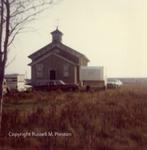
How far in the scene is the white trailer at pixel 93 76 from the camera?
4666 cm

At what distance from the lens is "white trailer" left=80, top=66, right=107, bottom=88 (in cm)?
4666

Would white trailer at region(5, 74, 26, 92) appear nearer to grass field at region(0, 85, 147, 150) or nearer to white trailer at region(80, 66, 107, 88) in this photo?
white trailer at region(80, 66, 107, 88)

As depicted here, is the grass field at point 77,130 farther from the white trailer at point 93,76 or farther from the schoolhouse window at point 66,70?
the schoolhouse window at point 66,70

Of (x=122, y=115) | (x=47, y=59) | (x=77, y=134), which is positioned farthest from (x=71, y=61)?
(x=77, y=134)

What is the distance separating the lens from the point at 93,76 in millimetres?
46938

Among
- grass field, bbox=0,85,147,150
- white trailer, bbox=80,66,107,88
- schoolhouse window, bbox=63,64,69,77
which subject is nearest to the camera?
grass field, bbox=0,85,147,150

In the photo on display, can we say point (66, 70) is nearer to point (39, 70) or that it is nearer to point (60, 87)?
point (39, 70)

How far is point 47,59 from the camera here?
1887 inches

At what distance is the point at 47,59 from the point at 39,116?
33227 mm

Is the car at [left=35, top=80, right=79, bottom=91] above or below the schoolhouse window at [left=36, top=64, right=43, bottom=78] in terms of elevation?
below

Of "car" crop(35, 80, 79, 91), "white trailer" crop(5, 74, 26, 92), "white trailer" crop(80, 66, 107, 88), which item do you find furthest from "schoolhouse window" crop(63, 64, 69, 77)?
"car" crop(35, 80, 79, 91)

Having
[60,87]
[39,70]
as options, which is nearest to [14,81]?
[39,70]

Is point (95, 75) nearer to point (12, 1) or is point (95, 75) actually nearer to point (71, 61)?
point (71, 61)

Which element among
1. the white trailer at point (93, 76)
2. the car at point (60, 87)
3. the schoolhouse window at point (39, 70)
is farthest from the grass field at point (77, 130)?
the schoolhouse window at point (39, 70)
